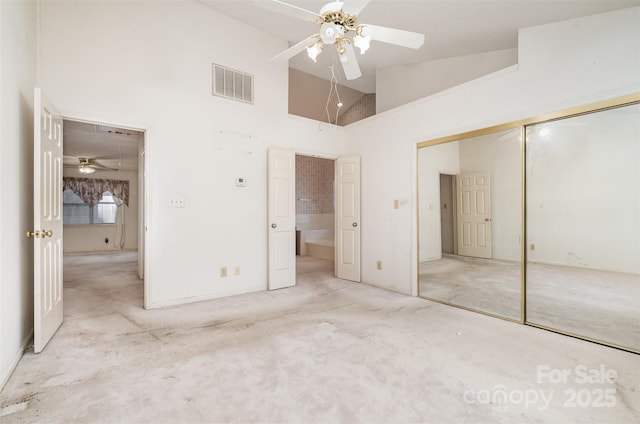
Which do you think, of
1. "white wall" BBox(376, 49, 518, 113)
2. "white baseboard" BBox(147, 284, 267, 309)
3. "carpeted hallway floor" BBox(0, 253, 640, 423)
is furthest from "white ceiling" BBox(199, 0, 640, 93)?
"white baseboard" BBox(147, 284, 267, 309)

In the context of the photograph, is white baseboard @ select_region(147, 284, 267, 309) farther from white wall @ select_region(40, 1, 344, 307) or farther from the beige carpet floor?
the beige carpet floor

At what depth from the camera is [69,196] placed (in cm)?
845

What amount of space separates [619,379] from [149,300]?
14.0 ft

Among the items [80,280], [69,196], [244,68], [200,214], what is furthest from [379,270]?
[69,196]

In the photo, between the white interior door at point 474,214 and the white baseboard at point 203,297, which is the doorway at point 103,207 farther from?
the white interior door at point 474,214

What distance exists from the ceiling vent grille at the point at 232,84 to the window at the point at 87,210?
7.18m

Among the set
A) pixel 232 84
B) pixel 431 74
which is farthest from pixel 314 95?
pixel 232 84

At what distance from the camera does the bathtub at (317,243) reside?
6933mm

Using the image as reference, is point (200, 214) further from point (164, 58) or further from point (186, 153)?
point (164, 58)

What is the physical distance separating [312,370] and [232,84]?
362 centimetres

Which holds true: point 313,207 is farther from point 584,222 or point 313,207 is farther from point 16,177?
point 16,177

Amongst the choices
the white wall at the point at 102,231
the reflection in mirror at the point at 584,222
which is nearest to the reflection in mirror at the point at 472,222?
the reflection in mirror at the point at 584,222

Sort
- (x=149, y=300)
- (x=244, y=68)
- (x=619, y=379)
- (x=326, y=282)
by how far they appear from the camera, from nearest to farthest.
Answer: (x=619, y=379)
(x=149, y=300)
(x=244, y=68)
(x=326, y=282)

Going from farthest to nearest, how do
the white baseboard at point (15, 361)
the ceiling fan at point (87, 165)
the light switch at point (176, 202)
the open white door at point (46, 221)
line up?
the ceiling fan at point (87, 165), the light switch at point (176, 202), the open white door at point (46, 221), the white baseboard at point (15, 361)
